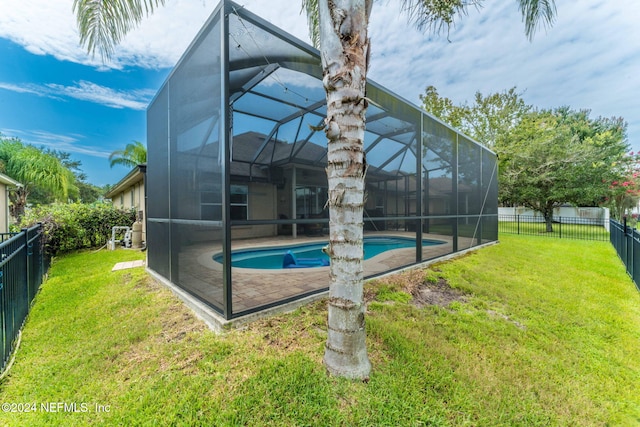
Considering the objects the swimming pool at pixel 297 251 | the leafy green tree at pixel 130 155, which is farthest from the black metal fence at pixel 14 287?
the leafy green tree at pixel 130 155

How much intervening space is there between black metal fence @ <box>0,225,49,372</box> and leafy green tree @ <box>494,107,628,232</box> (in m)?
18.2

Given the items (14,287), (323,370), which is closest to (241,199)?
(14,287)

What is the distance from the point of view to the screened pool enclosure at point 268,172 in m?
3.16

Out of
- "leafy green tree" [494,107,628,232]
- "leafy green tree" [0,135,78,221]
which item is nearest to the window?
"leafy green tree" [494,107,628,232]

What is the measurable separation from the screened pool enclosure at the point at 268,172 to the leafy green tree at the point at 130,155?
40.1ft

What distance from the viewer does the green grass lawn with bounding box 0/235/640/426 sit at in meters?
1.81

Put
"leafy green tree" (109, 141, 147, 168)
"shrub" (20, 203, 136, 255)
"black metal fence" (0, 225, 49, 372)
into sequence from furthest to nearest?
"leafy green tree" (109, 141, 147, 168) → "shrub" (20, 203, 136, 255) → "black metal fence" (0, 225, 49, 372)

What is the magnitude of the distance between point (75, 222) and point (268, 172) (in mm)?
6429

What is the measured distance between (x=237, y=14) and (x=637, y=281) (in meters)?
8.06

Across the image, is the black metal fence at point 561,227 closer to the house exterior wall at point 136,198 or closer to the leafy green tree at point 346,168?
the leafy green tree at point 346,168

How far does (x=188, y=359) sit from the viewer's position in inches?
94.5

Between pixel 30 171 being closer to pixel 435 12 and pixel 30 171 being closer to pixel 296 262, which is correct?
pixel 296 262

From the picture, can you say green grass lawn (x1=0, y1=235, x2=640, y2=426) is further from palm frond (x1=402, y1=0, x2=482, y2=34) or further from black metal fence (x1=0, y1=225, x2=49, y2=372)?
palm frond (x1=402, y1=0, x2=482, y2=34)

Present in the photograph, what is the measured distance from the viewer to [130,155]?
17703 millimetres
